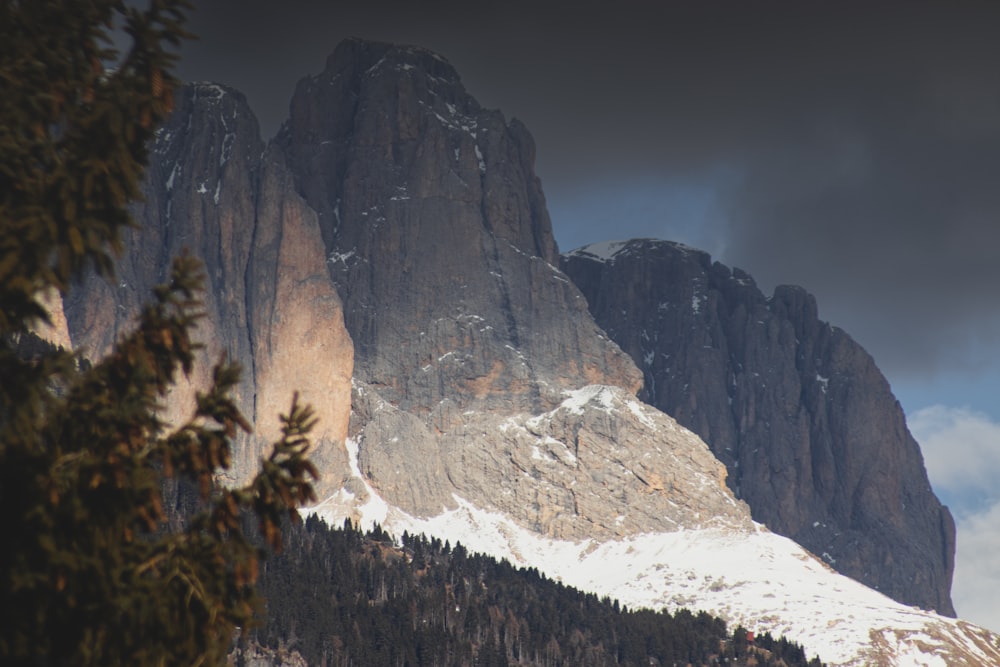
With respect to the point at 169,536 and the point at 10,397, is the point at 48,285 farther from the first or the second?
the point at 169,536

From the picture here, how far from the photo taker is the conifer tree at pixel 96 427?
22844mm

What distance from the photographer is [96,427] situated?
23.8 m

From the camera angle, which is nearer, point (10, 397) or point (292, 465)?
point (10, 397)

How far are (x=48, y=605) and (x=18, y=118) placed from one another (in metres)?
7.37

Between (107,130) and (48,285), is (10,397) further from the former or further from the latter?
(107,130)

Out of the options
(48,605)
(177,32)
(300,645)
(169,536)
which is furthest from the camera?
(300,645)

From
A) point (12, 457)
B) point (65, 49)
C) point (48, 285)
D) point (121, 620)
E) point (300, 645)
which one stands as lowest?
point (121, 620)

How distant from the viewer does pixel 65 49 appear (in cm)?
2548

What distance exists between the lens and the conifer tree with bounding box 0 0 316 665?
2284cm

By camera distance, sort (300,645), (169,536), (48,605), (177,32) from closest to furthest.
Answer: (48,605) < (169,536) < (177,32) < (300,645)

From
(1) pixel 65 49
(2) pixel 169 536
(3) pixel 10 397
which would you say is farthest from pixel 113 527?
(1) pixel 65 49

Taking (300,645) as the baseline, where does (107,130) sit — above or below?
below

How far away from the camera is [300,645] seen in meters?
199

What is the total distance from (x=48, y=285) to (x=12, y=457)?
260cm
